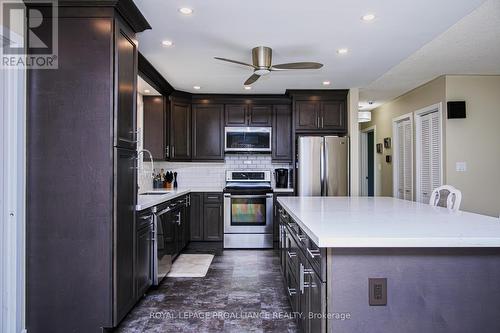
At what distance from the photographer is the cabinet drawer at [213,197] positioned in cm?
492

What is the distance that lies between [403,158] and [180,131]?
3.96 m

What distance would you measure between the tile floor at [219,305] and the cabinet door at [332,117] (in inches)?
93.0

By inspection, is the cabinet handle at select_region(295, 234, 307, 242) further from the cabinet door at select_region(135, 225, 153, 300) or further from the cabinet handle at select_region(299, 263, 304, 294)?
the cabinet door at select_region(135, 225, 153, 300)

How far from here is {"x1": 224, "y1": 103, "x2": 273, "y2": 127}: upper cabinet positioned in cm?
517

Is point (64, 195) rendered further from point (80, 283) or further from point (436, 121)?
point (436, 121)

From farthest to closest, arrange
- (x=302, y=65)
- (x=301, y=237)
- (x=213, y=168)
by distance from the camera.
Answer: (x=213, y=168) → (x=302, y=65) → (x=301, y=237)

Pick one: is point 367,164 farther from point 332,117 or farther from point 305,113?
point 305,113

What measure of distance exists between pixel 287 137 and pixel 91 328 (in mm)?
3826

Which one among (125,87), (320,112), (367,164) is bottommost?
(367,164)

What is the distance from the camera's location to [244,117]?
518cm

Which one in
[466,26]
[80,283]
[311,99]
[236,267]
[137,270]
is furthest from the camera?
[311,99]

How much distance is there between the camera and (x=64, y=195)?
7.02 ft

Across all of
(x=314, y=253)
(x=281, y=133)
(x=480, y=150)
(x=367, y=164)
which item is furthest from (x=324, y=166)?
(x=367, y=164)

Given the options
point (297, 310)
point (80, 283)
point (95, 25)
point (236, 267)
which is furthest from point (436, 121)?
point (80, 283)
